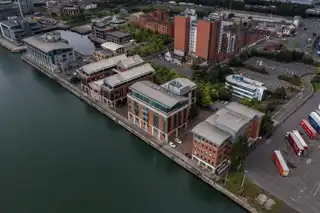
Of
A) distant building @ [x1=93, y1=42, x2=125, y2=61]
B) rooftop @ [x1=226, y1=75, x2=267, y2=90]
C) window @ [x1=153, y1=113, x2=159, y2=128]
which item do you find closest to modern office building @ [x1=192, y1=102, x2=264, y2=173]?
window @ [x1=153, y1=113, x2=159, y2=128]

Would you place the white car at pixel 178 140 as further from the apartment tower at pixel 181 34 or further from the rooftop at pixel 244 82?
the apartment tower at pixel 181 34

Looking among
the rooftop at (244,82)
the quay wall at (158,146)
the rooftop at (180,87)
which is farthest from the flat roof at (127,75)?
the rooftop at (244,82)

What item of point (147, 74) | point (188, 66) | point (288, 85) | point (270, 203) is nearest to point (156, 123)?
point (147, 74)

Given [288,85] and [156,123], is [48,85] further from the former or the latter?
[288,85]

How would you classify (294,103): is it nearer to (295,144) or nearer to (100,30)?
(295,144)

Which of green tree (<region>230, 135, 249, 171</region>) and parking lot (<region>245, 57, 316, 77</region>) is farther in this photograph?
parking lot (<region>245, 57, 316, 77</region>)

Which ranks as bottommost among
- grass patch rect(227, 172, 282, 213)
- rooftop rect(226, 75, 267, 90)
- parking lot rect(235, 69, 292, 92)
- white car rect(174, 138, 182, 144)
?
grass patch rect(227, 172, 282, 213)

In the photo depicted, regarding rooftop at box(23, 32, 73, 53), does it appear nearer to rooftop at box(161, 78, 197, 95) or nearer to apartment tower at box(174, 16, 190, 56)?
apartment tower at box(174, 16, 190, 56)
